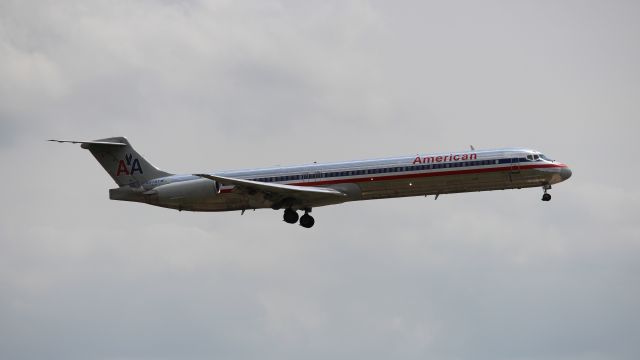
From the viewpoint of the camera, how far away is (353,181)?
59.2 meters

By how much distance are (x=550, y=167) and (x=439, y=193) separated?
5.82 m

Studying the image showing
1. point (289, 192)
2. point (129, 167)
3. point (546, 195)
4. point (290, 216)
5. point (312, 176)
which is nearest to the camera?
point (546, 195)

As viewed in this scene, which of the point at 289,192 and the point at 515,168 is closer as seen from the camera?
the point at 515,168

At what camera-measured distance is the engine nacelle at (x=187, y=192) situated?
61.4 meters

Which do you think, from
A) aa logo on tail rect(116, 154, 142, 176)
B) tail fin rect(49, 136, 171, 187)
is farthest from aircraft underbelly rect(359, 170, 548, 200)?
aa logo on tail rect(116, 154, 142, 176)

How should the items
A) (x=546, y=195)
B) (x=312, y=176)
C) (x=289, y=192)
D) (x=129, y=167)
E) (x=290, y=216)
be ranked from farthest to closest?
1. (x=129, y=167)
2. (x=290, y=216)
3. (x=312, y=176)
4. (x=289, y=192)
5. (x=546, y=195)

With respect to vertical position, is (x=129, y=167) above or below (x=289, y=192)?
above

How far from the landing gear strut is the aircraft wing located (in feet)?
3.76

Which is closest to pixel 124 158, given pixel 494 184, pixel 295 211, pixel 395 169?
pixel 295 211

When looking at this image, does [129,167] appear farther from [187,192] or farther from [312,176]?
[312,176]

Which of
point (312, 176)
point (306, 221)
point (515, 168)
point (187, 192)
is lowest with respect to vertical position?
point (306, 221)

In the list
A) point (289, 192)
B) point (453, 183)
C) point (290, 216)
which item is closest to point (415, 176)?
point (453, 183)

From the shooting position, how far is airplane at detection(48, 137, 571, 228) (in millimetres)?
58000

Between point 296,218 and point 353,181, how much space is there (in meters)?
4.23
